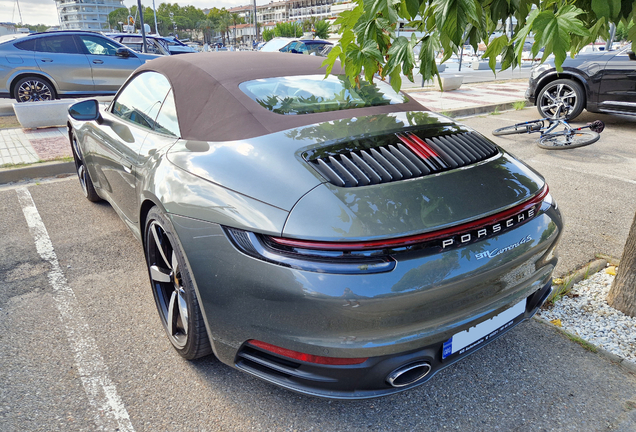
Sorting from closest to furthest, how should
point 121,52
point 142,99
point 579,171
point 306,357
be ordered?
point 306,357 → point 142,99 → point 579,171 → point 121,52

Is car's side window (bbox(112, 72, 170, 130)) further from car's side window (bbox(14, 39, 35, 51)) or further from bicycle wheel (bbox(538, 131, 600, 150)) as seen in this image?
car's side window (bbox(14, 39, 35, 51))

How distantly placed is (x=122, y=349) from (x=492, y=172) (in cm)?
211

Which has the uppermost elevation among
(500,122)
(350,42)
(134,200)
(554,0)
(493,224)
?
(554,0)

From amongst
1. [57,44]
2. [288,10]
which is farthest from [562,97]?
[288,10]

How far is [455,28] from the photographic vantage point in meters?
1.50

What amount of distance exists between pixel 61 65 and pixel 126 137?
8222 millimetres

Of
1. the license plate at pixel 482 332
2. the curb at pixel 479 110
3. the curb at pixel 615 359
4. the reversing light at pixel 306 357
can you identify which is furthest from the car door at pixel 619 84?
the reversing light at pixel 306 357

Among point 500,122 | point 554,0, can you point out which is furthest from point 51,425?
point 500,122

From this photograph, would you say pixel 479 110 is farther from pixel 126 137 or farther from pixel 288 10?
pixel 288 10

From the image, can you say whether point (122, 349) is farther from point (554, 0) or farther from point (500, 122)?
point (500, 122)

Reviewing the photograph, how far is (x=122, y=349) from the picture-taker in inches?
99.7

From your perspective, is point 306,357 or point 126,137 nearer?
point 306,357

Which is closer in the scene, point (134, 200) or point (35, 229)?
point (134, 200)

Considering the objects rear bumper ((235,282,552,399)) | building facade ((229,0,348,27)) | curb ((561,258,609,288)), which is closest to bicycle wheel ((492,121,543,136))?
curb ((561,258,609,288))
